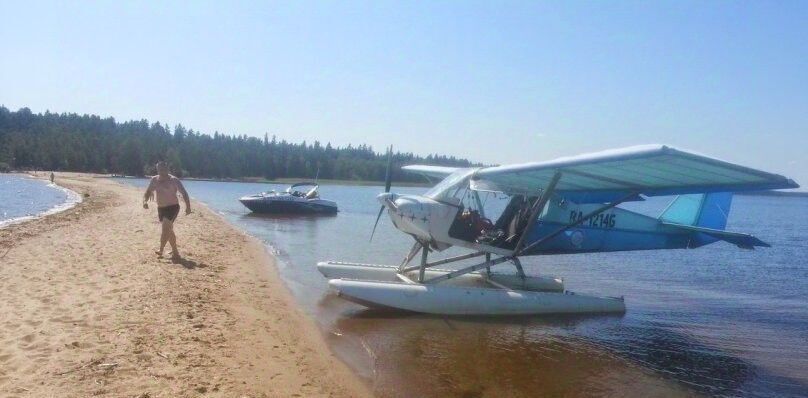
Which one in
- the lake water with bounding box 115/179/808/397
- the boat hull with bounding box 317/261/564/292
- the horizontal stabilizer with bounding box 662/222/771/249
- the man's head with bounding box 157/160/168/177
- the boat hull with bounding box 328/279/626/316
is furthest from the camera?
the boat hull with bounding box 317/261/564/292

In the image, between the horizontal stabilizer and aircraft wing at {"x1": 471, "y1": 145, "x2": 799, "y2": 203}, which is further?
the horizontal stabilizer

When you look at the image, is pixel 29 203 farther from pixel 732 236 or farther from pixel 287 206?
pixel 732 236

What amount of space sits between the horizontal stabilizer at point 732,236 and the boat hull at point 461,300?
257cm

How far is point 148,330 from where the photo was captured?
6559mm

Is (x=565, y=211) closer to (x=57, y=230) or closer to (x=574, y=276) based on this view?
(x=574, y=276)

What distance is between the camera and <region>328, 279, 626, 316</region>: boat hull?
9844 mm

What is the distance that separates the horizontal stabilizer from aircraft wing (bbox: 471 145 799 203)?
2.21 metres

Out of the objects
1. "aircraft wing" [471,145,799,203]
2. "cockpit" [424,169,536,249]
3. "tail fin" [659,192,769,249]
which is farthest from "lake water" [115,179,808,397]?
"aircraft wing" [471,145,799,203]

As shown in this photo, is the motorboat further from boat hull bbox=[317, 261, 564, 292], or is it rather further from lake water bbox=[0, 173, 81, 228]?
boat hull bbox=[317, 261, 564, 292]

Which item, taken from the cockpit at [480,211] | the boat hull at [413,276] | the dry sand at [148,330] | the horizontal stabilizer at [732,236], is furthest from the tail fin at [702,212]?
the dry sand at [148,330]

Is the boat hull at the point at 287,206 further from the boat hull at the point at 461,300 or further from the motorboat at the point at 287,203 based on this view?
the boat hull at the point at 461,300

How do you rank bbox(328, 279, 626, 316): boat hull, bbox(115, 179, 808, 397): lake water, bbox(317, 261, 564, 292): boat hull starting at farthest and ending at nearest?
bbox(317, 261, 564, 292): boat hull, bbox(328, 279, 626, 316): boat hull, bbox(115, 179, 808, 397): lake water

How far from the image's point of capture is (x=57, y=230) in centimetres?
1559

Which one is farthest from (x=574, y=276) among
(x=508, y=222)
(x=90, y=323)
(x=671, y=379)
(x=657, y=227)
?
(x=90, y=323)
